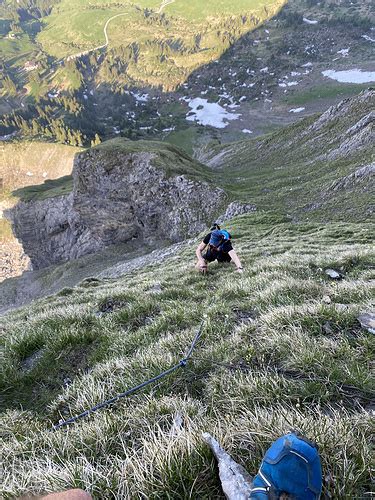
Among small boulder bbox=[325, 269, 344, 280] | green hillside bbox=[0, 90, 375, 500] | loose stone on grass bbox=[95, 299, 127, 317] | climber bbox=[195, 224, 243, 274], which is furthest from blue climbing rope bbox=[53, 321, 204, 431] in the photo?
climber bbox=[195, 224, 243, 274]

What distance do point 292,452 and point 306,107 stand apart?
735 feet

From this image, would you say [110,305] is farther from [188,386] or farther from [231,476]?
[231,476]

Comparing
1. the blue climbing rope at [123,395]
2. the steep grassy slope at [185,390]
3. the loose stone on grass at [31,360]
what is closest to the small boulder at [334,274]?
the steep grassy slope at [185,390]

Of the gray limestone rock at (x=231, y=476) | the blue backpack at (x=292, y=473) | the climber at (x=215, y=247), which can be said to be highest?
the blue backpack at (x=292, y=473)

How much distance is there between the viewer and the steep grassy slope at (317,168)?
3616cm

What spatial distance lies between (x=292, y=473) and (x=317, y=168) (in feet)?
191

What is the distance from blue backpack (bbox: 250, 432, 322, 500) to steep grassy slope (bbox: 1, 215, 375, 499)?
39cm

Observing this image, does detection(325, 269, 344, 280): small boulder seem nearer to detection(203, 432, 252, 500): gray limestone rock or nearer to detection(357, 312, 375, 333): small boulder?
detection(357, 312, 375, 333): small boulder

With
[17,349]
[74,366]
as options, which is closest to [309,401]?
[74,366]

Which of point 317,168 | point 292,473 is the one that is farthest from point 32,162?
point 292,473

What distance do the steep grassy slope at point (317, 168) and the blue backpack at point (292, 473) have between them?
32948 mm

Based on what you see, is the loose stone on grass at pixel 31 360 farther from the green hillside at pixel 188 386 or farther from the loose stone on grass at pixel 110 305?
the loose stone on grass at pixel 110 305

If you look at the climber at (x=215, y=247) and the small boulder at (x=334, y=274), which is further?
the climber at (x=215, y=247)

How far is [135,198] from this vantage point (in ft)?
217
